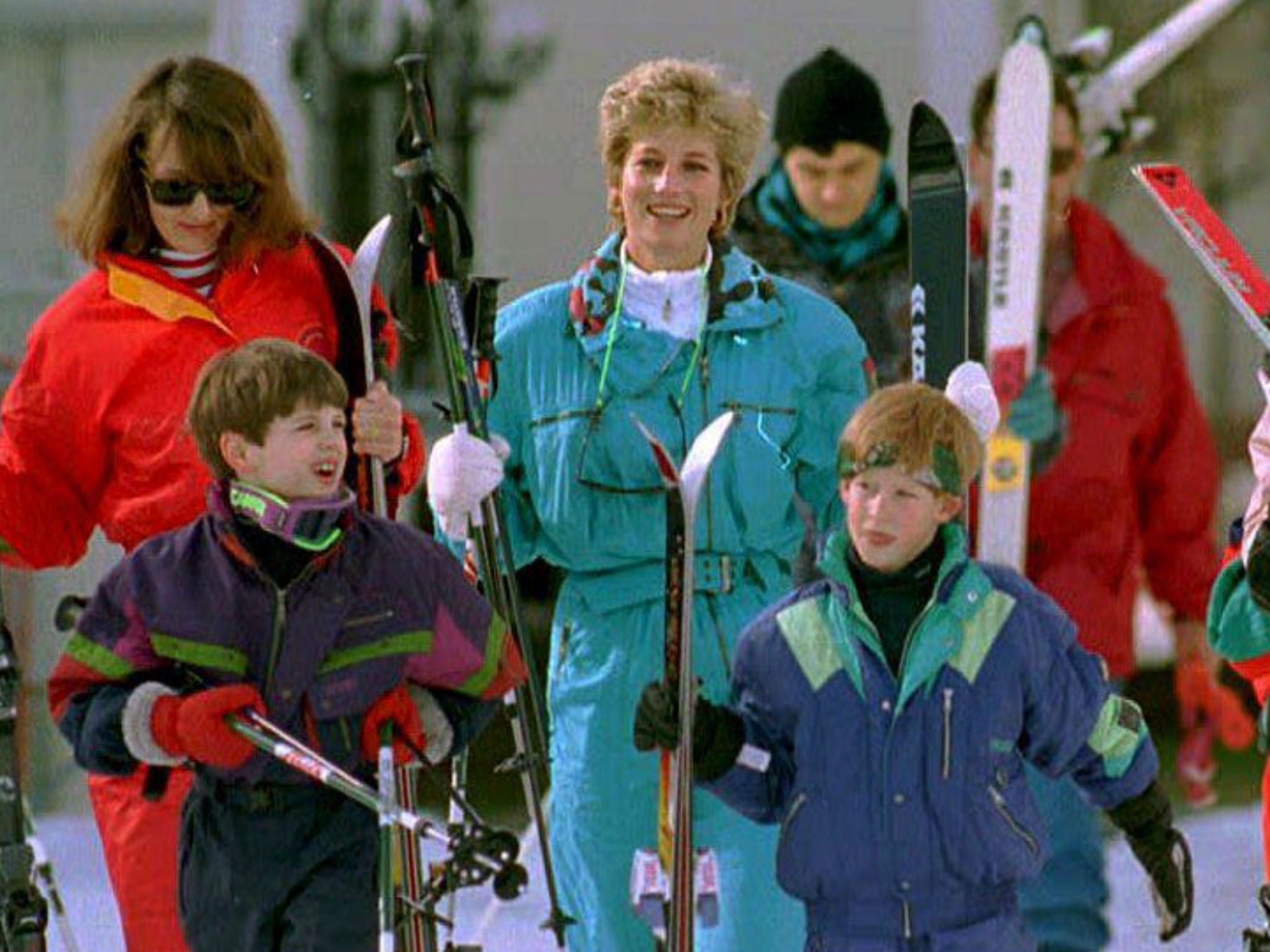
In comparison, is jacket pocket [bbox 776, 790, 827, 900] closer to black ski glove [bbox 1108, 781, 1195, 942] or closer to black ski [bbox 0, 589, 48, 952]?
black ski glove [bbox 1108, 781, 1195, 942]

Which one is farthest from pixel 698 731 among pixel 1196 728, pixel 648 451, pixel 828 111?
pixel 1196 728

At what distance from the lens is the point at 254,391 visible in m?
4.05

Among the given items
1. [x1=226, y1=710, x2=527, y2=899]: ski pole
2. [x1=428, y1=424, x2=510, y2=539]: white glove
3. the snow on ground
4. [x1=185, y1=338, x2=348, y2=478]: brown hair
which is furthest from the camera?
the snow on ground

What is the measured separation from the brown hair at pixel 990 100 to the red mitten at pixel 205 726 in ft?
9.38

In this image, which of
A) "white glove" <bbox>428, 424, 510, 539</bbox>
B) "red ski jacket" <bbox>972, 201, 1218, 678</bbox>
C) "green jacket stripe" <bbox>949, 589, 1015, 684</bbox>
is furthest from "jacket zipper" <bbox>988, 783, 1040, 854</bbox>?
"red ski jacket" <bbox>972, 201, 1218, 678</bbox>

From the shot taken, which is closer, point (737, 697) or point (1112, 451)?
point (737, 697)

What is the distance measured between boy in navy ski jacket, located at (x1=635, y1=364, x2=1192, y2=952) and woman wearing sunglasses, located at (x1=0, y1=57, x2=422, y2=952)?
730 millimetres

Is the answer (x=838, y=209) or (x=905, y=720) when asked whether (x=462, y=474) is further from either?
(x=838, y=209)

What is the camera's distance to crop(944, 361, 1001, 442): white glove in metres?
4.59

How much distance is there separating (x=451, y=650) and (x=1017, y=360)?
7.78 feet

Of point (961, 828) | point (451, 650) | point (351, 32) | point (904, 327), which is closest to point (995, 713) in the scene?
point (961, 828)

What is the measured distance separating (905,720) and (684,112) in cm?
94

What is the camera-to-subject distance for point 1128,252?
6.36 metres

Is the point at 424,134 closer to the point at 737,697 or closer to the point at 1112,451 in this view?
the point at 737,697
